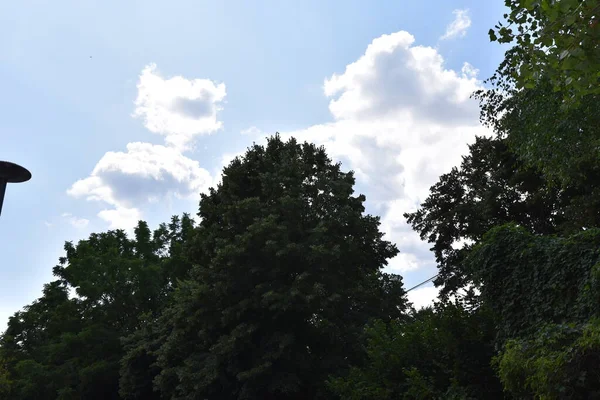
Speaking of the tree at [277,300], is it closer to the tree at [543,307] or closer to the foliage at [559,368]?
the tree at [543,307]

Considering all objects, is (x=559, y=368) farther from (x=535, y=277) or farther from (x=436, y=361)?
(x=436, y=361)

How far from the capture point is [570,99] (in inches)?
303

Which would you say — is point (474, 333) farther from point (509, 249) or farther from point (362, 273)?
point (362, 273)

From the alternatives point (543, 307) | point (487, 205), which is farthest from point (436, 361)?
point (487, 205)

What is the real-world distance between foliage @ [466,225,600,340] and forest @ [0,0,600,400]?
0.03 m

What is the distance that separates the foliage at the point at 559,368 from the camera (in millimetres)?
8383

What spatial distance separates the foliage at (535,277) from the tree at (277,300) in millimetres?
8095

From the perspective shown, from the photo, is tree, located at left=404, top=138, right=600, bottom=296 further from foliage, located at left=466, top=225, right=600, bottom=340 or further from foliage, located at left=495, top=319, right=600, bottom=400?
foliage, located at left=495, top=319, right=600, bottom=400

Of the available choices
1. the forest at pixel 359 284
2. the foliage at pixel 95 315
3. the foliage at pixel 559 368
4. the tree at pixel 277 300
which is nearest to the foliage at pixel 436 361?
the forest at pixel 359 284

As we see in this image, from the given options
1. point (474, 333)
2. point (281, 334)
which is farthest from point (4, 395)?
point (474, 333)

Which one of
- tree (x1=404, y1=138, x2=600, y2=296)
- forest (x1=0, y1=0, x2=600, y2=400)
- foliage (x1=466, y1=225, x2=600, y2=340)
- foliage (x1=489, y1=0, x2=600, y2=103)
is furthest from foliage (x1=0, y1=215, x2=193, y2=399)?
foliage (x1=489, y1=0, x2=600, y2=103)

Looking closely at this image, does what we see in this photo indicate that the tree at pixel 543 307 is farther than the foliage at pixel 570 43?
Yes

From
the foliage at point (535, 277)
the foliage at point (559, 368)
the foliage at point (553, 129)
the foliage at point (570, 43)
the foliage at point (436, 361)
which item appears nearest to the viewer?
the foliage at point (570, 43)

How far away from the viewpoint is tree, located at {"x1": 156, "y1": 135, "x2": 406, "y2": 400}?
67.9 feet
